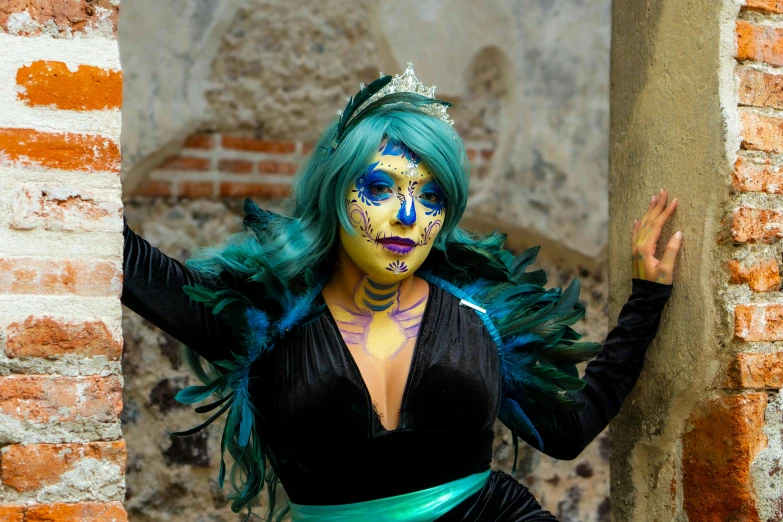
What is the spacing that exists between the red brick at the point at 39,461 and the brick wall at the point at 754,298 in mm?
1328

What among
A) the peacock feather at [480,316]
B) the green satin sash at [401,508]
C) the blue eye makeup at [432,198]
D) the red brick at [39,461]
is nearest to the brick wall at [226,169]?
the peacock feather at [480,316]

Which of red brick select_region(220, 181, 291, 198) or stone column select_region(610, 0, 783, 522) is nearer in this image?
stone column select_region(610, 0, 783, 522)

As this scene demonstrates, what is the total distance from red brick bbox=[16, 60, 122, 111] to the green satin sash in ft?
3.10

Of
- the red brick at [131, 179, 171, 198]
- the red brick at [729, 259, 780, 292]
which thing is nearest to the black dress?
the red brick at [729, 259, 780, 292]

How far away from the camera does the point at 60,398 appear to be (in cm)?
150

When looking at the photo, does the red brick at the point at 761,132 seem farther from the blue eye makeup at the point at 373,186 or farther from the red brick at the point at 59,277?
the red brick at the point at 59,277

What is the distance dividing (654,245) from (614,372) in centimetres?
32

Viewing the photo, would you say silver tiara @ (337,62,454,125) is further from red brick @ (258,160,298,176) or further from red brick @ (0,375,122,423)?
red brick @ (258,160,298,176)

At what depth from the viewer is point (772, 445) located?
2.11 m

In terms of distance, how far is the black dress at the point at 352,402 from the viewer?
1966 mm

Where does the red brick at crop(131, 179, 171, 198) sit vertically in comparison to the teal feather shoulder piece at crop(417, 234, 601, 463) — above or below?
above

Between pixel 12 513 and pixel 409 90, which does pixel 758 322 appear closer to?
pixel 409 90

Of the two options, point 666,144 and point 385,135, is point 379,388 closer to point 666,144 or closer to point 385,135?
point 385,135

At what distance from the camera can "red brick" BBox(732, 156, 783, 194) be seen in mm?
2053
